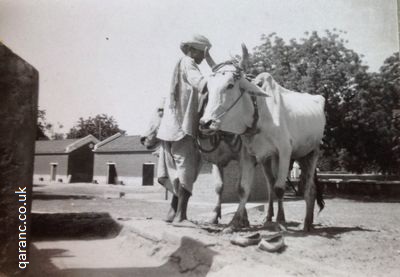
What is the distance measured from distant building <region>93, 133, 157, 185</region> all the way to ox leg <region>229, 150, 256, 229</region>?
789 centimetres

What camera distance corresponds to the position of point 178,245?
3.02m

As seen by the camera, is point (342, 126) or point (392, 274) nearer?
point (392, 274)

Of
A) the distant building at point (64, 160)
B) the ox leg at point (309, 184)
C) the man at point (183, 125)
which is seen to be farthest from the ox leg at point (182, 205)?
the distant building at point (64, 160)

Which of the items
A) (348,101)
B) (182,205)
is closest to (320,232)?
(182,205)

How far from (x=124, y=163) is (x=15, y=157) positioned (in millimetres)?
→ 13215

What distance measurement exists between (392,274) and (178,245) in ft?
5.28

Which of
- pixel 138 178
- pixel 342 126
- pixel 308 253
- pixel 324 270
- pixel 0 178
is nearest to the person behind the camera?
pixel 0 178

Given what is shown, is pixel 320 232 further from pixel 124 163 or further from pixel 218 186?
pixel 124 163

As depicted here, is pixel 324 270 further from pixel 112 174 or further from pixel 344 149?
pixel 112 174

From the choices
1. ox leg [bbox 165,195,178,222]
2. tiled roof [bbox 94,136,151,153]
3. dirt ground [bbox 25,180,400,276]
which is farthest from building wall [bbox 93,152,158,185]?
ox leg [bbox 165,195,178,222]

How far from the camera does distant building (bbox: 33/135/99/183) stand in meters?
7.05

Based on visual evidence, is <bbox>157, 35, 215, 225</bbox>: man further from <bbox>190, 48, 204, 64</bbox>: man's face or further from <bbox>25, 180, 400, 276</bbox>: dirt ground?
<bbox>25, 180, 400, 276</bbox>: dirt ground

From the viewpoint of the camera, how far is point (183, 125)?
3604 millimetres

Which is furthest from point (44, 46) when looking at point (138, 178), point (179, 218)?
point (138, 178)
